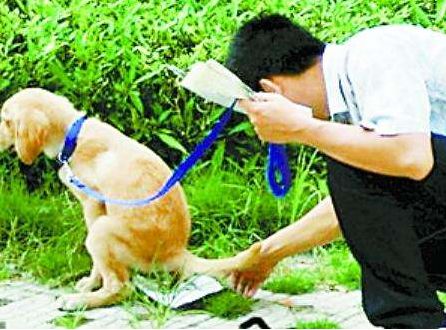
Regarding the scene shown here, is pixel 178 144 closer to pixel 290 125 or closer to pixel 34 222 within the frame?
pixel 34 222

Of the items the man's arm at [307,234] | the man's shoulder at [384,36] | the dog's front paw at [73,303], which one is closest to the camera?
the man's shoulder at [384,36]

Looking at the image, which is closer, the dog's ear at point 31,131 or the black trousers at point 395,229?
the black trousers at point 395,229

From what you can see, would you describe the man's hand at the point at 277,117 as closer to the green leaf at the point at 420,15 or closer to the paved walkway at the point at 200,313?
the paved walkway at the point at 200,313

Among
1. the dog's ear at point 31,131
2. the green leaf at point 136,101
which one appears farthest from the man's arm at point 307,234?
the green leaf at point 136,101

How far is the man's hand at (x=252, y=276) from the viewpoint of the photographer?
4.29 meters

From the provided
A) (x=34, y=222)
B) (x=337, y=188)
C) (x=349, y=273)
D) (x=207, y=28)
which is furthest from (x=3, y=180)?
(x=337, y=188)

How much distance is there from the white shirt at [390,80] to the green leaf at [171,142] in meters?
2.16

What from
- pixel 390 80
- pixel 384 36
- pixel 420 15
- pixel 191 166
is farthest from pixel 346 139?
pixel 420 15

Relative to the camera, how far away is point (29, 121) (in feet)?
15.7

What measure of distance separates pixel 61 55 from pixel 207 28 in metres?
0.76

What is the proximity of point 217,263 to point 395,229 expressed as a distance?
4.06 ft

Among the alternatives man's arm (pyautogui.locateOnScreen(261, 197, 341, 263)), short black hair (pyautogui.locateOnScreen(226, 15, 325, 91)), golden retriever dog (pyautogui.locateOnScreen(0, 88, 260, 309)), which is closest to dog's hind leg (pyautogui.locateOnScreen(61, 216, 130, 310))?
golden retriever dog (pyautogui.locateOnScreen(0, 88, 260, 309))

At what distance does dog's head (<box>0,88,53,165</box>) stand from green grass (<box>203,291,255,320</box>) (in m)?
0.93

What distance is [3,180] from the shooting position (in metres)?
5.73
